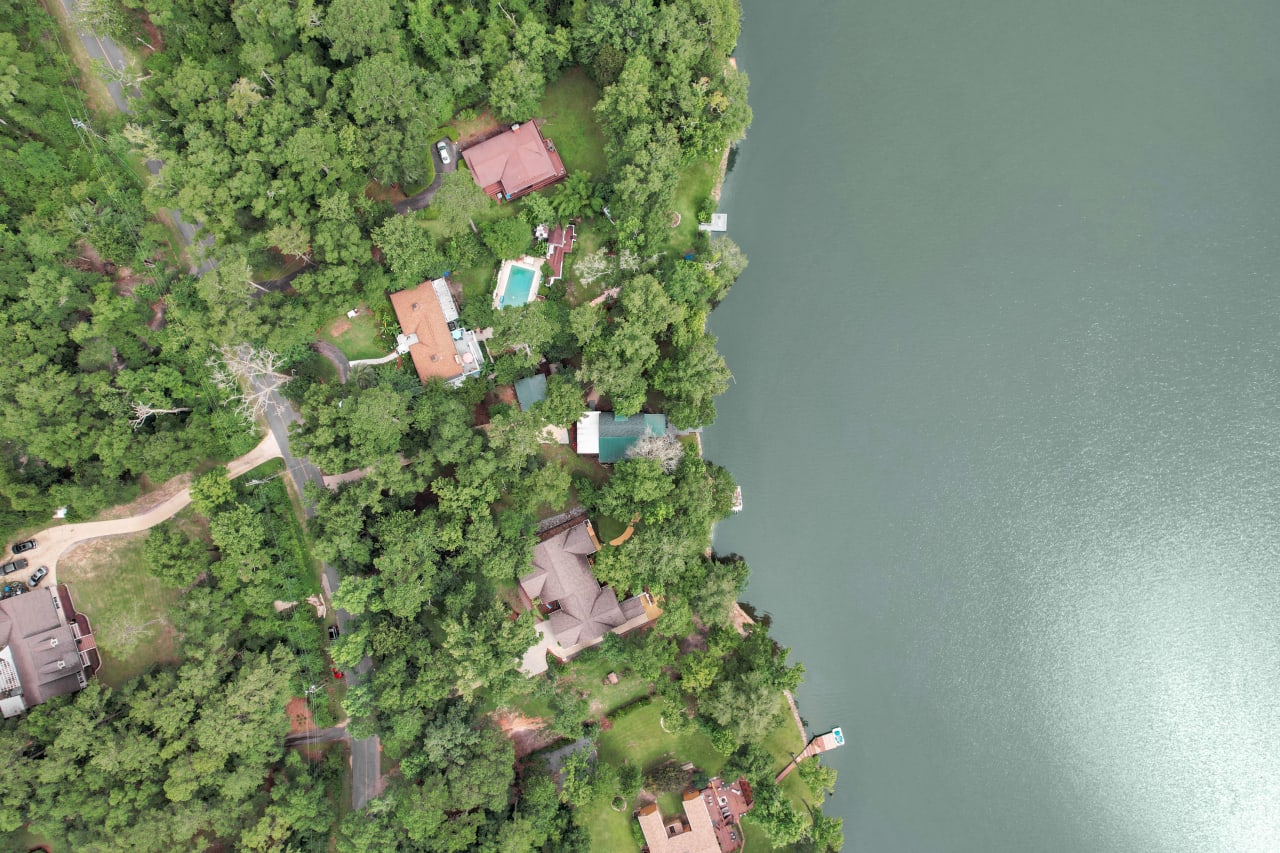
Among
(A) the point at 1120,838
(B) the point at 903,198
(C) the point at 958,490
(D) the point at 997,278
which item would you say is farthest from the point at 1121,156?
(A) the point at 1120,838

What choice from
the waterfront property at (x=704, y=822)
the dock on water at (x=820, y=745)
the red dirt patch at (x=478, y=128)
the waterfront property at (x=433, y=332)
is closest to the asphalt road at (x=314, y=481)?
the waterfront property at (x=433, y=332)

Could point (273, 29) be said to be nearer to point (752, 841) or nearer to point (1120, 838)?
point (752, 841)

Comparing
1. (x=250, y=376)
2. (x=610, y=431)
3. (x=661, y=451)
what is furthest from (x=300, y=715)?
(x=661, y=451)

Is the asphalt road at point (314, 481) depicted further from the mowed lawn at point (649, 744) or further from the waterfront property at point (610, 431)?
the waterfront property at point (610, 431)

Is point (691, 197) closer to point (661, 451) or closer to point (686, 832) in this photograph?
point (661, 451)

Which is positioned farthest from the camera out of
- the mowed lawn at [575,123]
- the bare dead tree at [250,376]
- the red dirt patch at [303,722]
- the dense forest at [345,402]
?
the mowed lawn at [575,123]
